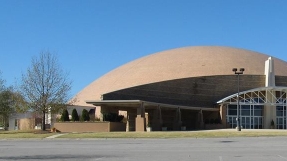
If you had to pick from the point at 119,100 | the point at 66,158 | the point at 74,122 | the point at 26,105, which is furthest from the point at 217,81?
the point at 66,158

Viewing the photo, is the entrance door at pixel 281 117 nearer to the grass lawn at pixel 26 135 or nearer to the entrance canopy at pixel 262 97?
the entrance canopy at pixel 262 97

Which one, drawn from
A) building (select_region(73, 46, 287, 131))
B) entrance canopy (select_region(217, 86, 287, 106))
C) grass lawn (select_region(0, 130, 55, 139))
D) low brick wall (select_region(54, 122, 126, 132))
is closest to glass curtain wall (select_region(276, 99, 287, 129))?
building (select_region(73, 46, 287, 131))

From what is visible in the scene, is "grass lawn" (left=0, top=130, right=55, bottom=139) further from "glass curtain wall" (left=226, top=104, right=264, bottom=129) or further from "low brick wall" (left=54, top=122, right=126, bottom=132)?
"glass curtain wall" (left=226, top=104, right=264, bottom=129)

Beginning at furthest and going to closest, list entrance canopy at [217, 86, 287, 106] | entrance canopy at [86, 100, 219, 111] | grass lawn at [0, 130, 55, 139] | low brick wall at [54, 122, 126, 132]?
entrance canopy at [217, 86, 287, 106] → entrance canopy at [86, 100, 219, 111] → low brick wall at [54, 122, 126, 132] → grass lawn at [0, 130, 55, 139]

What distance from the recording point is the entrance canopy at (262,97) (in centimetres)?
5919

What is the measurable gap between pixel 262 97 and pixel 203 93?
776cm

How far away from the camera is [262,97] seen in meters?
60.6

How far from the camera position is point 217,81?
60500 mm

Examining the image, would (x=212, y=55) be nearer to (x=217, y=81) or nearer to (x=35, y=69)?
(x=217, y=81)

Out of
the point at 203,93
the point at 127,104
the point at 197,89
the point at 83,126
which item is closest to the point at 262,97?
the point at 203,93

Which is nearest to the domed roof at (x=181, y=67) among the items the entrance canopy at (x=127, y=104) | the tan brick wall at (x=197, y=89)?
the tan brick wall at (x=197, y=89)

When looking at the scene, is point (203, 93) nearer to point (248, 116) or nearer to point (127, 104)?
point (248, 116)

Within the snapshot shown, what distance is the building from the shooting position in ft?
184

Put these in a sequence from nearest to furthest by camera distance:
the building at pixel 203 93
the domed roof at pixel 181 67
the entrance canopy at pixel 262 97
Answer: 1. the building at pixel 203 93
2. the entrance canopy at pixel 262 97
3. the domed roof at pixel 181 67
